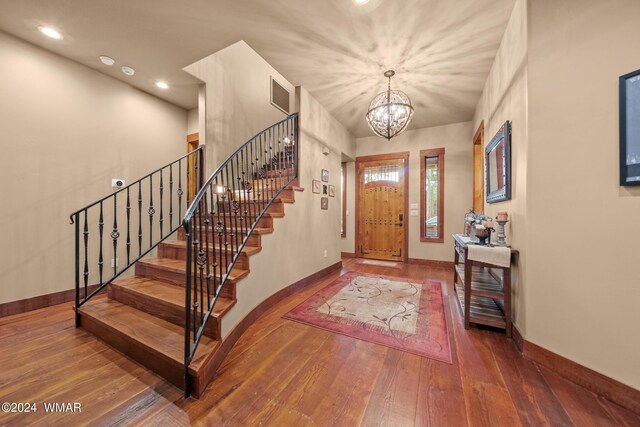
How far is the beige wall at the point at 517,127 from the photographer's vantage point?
1.96 meters

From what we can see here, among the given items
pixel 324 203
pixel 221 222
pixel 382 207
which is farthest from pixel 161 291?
pixel 382 207

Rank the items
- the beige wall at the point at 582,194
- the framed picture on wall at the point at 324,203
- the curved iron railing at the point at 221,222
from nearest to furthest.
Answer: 1. the beige wall at the point at 582,194
2. the curved iron railing at the point at 221,222
3. the framed picture on wall at the point at 324,203

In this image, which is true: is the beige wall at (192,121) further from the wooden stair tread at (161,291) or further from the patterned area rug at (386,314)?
the patterned area rug at (386,314)

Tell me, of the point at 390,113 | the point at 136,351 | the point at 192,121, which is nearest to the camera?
the point at 136,351

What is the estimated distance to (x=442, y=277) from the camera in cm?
430

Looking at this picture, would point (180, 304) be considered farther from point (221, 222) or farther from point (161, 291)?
point (221, 222)

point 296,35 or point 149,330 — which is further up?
point 296,35

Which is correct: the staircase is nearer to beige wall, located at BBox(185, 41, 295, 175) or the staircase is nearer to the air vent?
beige wall, located at BBox(185, 41, 295, 175)

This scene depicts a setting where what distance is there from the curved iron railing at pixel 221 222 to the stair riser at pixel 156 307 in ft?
0.40

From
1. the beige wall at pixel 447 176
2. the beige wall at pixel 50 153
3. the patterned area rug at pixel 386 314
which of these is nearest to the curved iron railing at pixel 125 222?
the beige wall at pixel 50 153

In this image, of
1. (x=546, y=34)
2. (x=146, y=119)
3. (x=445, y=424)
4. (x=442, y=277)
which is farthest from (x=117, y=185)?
(x=442, y=277)

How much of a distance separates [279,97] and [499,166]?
3942 mm

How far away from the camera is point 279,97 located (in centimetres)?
471

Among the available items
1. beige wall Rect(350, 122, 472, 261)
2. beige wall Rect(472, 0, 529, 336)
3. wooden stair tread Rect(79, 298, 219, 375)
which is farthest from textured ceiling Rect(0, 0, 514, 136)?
wooden stair tread Rect(79, 298, 219, 375)
